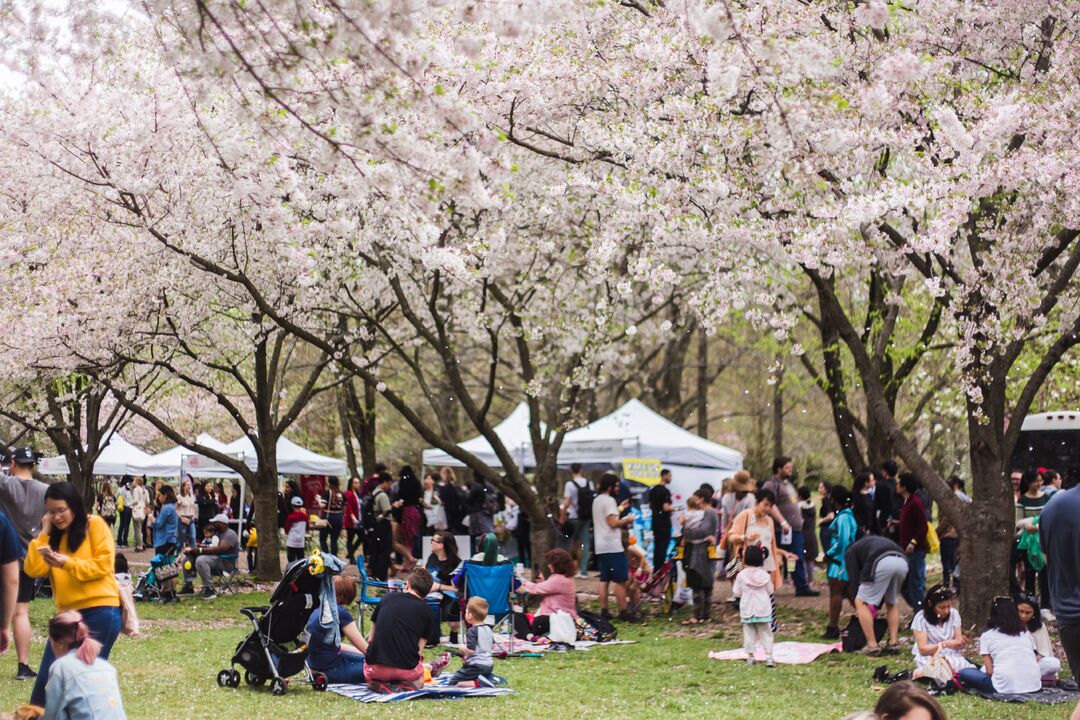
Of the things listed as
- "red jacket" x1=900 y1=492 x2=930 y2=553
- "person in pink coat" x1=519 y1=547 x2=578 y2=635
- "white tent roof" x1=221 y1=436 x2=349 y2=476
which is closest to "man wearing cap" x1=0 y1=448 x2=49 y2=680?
"person in pink coat" x1=519 y1=547 x2=578 y2=635

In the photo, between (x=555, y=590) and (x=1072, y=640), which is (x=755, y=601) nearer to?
(x=555, y=590)

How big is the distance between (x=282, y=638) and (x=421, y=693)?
4.02ft

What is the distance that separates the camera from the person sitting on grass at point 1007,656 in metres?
9.35

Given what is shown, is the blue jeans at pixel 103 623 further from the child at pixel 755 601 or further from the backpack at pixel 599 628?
the backpack at pixel 599 628

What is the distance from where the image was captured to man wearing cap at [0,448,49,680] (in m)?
9.16

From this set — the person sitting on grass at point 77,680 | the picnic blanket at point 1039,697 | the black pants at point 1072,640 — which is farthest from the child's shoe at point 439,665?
the black pants at point 1072,640

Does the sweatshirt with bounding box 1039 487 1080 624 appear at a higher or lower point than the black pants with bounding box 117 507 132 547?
lower

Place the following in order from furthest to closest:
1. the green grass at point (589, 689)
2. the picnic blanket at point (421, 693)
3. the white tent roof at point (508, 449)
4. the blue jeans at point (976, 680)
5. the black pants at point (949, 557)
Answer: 1. the white tent roof at point (508, 449)
2. the black pants at point (949, 557)
3. the blue jeans at point (976, 680)
4. the picnic blanket at point (421, 693)
5. the green grass at point (589, 689)

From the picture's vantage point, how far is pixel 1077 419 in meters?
17.7

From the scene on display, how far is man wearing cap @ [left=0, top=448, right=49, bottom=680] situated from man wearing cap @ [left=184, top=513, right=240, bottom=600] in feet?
24.2

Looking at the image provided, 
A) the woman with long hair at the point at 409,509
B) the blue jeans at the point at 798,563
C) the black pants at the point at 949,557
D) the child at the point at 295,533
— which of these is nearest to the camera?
the black pants at the point at 949,557

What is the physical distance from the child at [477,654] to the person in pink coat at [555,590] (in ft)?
8.17

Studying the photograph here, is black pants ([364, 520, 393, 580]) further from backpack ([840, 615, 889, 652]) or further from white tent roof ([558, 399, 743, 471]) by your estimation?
backpack ([840, 615, 889, 652])

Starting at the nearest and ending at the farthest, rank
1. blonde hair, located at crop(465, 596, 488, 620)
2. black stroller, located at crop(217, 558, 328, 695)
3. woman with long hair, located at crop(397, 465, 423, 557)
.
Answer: black stroller, located at crop(217, 558, 328, 695) < blonde hair, located at crop(465, 596, 488, 620) < woman with long hair, located at crop(397, 465, 423, 557)
